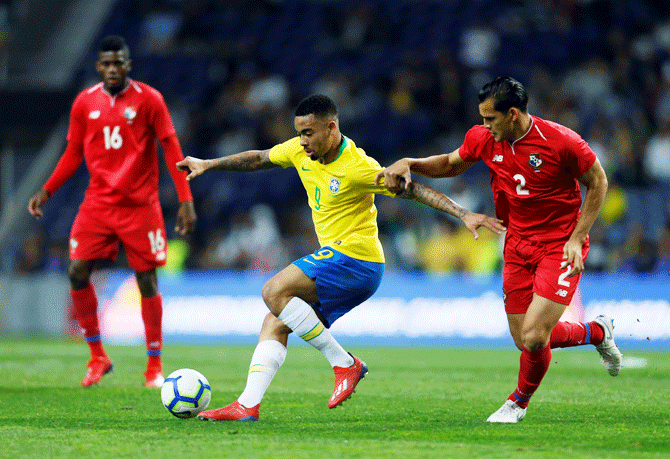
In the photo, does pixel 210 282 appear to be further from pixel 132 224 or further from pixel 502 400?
pixel 502 400

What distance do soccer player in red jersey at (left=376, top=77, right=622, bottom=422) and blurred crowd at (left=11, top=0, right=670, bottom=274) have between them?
7.74m

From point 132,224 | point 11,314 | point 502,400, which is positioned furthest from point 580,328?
point 11,314

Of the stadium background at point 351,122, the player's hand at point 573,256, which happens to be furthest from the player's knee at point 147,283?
the stadium background at point 351,122

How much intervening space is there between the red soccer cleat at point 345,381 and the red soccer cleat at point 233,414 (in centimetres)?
54

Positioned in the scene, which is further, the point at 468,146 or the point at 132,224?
the point at 132,224

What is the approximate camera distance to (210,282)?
48.7 feet

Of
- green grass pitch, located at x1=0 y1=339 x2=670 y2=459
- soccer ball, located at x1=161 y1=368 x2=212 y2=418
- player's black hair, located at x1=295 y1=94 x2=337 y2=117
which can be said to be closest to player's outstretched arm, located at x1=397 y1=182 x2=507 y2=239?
player's black hair, located at x1=295 y1=94 x2=337 y2=117

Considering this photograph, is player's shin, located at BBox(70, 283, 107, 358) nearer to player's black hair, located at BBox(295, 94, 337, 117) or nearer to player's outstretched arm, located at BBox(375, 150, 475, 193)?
player's black hair, located at BBox(295, 94, 337, 117)

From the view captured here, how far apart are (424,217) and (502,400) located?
801 centimetres

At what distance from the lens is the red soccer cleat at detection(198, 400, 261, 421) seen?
570cm

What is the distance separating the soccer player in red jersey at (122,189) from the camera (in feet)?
25.8

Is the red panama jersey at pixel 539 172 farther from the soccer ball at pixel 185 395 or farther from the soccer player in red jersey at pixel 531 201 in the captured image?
the soccer ball at pixel 185 395

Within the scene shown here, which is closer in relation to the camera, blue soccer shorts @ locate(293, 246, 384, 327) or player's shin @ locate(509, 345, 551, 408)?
player's shin @ locate(509, 345, 551, 408)

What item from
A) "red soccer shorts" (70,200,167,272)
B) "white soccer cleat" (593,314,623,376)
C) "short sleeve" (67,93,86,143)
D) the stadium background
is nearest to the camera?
"white soccer cleat" (593,314,623,376)
